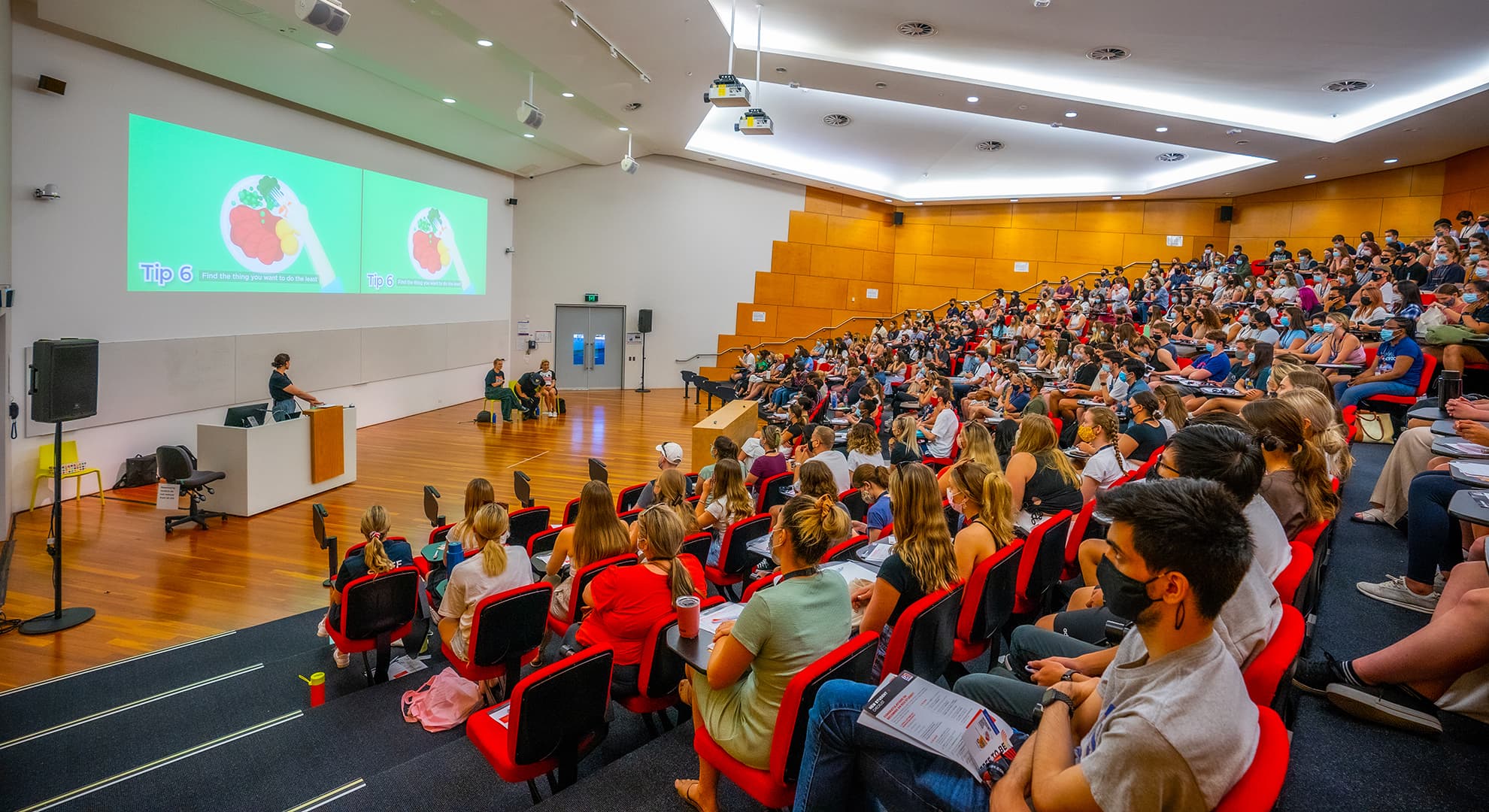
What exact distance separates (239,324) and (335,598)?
667 centimetres

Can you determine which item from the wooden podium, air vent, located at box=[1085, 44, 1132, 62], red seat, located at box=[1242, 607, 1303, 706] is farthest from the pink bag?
air vent, located at box=[1085, 44, 1132, 62]

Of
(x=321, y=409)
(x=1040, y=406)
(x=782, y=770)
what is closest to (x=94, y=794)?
(x=782, y=770)

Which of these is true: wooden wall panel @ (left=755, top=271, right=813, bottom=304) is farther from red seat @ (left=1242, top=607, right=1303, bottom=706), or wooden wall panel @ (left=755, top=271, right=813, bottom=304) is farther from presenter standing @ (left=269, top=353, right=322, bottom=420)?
red seat @ (left=1242, top=607, right=1303, bottom=706)

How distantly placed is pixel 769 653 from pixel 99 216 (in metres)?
8.48

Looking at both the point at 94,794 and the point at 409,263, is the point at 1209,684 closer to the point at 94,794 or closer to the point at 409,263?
the point at 94,794

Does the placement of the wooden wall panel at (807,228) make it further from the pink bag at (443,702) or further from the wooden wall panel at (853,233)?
the pink bag at (443,702)

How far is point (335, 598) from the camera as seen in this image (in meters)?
3.86

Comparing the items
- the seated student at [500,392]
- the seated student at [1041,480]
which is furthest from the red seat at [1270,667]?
the seated student at [500,392]

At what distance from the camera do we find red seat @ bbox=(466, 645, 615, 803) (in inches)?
91.0

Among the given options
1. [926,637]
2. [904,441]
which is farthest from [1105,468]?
[904,441]

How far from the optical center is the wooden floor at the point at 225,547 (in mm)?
4609

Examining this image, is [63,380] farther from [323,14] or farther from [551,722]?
[551,722]

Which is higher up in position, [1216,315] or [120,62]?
[120,62]

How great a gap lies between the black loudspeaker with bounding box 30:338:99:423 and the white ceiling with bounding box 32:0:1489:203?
3.81 metres
